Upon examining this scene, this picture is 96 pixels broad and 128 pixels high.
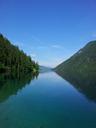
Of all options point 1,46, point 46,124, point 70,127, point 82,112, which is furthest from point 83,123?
point 1,46

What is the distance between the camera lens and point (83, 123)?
23.0 m

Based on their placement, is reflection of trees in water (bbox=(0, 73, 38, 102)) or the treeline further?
the treeline

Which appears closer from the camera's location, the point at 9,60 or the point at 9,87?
the point at 9,87

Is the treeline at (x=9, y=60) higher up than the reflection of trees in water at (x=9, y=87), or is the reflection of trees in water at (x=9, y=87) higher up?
the treeline at (x=9, y=60)

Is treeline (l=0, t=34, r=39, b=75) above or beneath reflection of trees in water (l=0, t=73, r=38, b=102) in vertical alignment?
above

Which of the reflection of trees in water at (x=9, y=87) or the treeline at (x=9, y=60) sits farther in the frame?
the treeline at (x=9, y=60)

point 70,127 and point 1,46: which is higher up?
point 1,46

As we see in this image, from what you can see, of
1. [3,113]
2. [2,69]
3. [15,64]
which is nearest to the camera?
[3,113]

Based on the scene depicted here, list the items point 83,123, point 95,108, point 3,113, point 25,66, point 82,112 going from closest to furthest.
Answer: point 83,123 < point 3,113 < point 82,112 < point 95,108 < point 25,66

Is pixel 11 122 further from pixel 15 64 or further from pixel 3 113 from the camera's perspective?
pixel 15 64

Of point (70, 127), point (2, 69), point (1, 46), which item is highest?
point (1, 46)

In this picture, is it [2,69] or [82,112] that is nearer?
[82,112]

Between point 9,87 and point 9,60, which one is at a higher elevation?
point 9,60

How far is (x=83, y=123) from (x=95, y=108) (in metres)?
9.03
